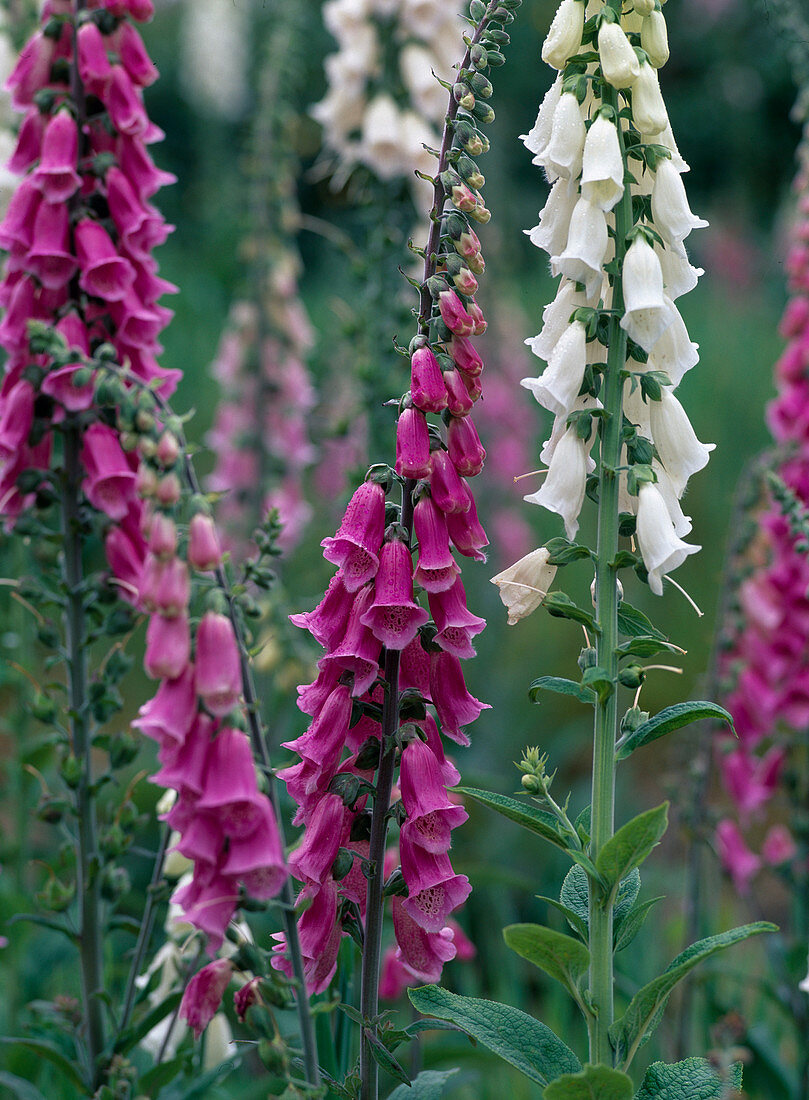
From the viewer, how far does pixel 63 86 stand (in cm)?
176

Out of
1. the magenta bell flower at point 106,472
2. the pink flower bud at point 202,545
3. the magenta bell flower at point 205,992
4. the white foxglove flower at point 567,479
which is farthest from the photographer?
the magenta bell flower at point 106,472

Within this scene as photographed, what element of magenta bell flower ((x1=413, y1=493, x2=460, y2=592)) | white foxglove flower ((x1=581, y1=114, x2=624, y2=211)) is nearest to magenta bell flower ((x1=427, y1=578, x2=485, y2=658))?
magenta bell flower ((x1=413, y1=493, x2=460, y2=592))

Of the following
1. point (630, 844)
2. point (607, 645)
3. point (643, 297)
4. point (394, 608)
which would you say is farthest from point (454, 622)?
point (643, 297)

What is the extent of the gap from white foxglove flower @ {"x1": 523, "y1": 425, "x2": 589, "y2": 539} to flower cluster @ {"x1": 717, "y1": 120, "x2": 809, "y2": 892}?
1329 mm

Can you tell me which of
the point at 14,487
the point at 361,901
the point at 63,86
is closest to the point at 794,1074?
the point at 361,901

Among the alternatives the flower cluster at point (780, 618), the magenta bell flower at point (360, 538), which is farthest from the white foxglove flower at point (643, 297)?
the flower cluster at point (780, 618)

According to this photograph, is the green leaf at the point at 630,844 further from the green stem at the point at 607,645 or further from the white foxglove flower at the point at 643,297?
the white foxglove flower at the point at 643,297

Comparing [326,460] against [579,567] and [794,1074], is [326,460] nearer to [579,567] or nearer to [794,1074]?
[579,567]

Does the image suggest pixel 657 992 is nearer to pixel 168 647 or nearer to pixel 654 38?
pixel 168 647

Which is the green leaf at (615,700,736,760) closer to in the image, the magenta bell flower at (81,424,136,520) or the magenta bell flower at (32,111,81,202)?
the magenta bell flower at (81,424,136,520)

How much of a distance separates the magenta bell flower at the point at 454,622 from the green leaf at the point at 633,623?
0.58 ft

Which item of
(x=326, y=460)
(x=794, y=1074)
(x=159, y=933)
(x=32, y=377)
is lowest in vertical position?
(x=794, y=1074)

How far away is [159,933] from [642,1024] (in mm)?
1372

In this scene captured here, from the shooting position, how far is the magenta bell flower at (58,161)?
164 centimetres
